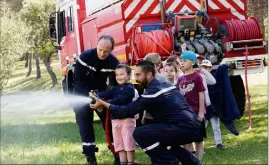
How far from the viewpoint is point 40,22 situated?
5009 centimetres

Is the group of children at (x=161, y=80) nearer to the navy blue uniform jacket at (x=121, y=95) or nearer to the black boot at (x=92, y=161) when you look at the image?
the navy blue uniform jacket at (x=121, y=95)

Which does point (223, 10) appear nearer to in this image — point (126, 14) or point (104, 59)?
point (126, 14)

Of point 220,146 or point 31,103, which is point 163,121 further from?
point 31,103

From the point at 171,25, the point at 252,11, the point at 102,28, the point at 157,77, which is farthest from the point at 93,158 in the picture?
the point at 252,11

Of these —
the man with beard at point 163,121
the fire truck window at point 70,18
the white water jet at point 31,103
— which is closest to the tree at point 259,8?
the fire truck window at point 70,18

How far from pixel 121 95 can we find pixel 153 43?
13.5 ft

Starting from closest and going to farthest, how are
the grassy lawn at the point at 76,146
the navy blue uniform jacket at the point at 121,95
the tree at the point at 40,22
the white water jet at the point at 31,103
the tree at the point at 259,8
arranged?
the navy blue uniform jacket at the point at 121,95 → the grassy lawn at the point at 76,146 → the tree at the point at 259,8 → the white water jet at the point at 31,103 → the tree at the point at 40,22

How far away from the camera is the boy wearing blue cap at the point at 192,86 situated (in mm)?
8977

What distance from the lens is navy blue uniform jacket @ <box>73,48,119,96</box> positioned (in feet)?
30.2

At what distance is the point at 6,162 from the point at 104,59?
6.80 feet

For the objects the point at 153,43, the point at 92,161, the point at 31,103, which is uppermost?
the point at 153,43

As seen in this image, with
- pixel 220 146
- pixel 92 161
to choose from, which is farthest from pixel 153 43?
pixel 92 161

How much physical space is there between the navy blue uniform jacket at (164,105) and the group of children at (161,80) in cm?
43

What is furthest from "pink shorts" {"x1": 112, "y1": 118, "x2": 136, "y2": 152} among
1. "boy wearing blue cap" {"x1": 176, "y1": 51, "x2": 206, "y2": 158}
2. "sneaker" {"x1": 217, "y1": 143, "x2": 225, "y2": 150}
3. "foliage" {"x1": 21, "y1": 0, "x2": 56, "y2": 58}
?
"foliage" {"x1": 21, "y1": 0, "x2": 56, "y2": 58}
